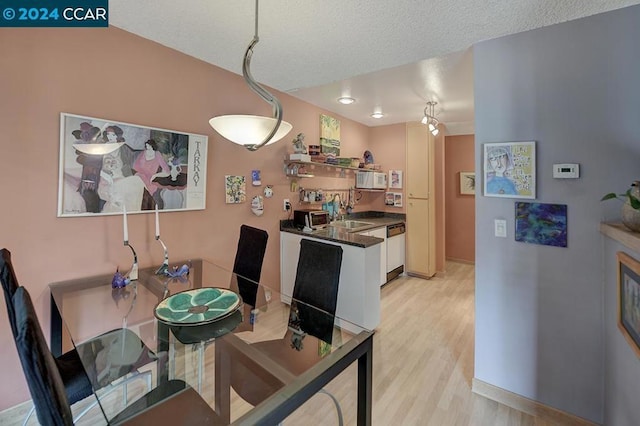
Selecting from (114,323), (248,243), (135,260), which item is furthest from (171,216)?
(114,323)

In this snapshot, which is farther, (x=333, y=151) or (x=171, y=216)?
(x=333, y=151)

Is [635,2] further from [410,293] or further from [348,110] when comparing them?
[410,293]

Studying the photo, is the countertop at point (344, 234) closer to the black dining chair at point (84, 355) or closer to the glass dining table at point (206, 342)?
the glass dining table at point (206, 342)

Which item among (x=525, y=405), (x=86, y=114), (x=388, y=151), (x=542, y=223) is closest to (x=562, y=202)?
(x=542, y=223)

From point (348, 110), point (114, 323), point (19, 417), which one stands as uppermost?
point (348, 110)

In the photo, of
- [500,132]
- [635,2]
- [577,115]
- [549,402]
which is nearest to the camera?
[635,2]

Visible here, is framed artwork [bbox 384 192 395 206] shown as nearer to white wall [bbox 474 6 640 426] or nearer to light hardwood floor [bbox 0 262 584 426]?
light hardwood floor [bbox 0 262 584 426]

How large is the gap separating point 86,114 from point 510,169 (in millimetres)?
2774

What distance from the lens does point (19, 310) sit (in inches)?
30.3

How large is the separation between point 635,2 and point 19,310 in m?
2.99

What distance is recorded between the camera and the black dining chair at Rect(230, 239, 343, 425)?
129 centimetres

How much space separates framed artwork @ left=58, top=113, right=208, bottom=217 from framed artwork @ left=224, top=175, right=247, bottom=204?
238 mm

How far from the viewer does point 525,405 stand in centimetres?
183

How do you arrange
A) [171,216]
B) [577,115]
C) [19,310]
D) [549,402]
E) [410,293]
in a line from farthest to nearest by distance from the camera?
[410,293] < [171,216] < [549,402] < [577,115] < [19,310]
